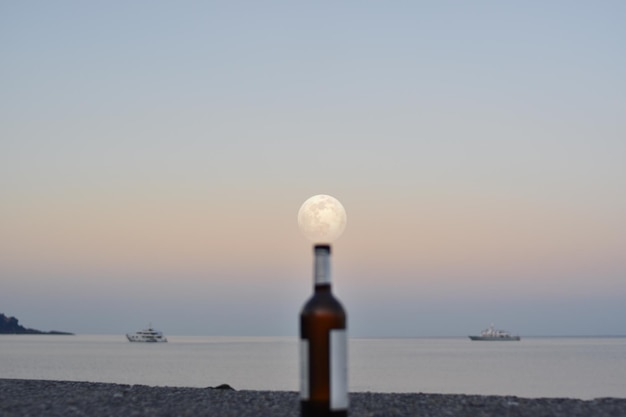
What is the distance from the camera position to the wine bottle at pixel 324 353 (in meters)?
5.71

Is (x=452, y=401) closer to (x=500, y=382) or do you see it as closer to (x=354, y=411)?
(x=354, y=411)

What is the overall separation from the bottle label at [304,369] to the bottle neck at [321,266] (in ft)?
1.54

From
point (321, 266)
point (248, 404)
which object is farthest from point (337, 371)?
point (248, 404)

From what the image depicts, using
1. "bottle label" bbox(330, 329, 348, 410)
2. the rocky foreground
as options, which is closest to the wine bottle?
"bottle label" bbox(330, 329, 348, 410)

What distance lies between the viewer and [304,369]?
576 centimetres

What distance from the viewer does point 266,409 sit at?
12.0 m

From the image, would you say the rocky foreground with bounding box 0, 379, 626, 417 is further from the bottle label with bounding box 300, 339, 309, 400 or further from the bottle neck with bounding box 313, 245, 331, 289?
the bottle neck with bounding box 313, 245, 331, 289

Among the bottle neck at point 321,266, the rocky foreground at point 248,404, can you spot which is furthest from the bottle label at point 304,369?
the rocky foreground at point 248,404

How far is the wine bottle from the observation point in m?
5.71

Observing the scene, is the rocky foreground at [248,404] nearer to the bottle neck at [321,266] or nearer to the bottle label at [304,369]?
the bottle label at [304,369]

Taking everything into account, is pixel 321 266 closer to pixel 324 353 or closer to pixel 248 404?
pixel 324 353

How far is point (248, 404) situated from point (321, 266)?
759 cm

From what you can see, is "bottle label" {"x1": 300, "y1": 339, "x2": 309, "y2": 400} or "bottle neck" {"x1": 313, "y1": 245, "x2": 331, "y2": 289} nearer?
"bottle neck" {"x1": 313, "y1": 245, "x2": 331, "y2": 289}

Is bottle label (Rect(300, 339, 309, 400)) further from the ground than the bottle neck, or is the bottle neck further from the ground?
the bottle neck
